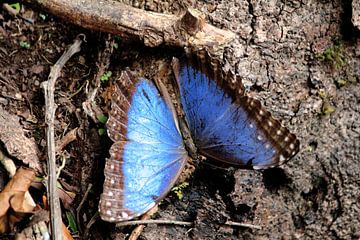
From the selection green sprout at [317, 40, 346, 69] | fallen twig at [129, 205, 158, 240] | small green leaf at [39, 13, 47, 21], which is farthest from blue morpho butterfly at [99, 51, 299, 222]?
small green leaf at [39, 13, 47, 21]

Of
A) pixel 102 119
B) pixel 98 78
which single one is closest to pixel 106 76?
pixel 98 78

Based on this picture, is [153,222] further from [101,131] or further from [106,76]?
[106,76]

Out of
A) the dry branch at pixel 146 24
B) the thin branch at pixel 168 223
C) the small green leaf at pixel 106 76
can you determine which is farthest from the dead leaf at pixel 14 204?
the dry branch at pixel 146 24

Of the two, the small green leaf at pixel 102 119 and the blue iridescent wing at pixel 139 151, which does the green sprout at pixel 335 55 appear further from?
the small green leaf at pixel 102 119

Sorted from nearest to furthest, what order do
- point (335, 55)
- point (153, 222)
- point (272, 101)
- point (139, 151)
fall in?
point (153, 222) → point (139, 151) → point (272, 101) → point (335, 55)

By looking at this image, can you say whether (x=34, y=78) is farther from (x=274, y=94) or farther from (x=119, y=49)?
(x=274, y=94)

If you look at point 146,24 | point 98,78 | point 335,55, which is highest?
point 335,55

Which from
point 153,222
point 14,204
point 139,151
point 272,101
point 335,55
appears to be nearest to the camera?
point 14,204
